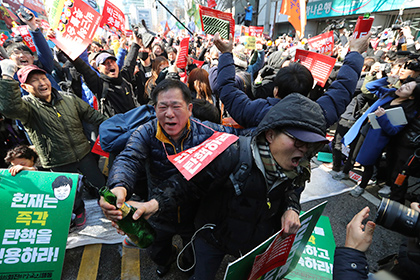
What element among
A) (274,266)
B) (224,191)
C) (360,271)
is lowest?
(274,266)

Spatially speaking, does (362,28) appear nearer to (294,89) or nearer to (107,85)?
(294,89)

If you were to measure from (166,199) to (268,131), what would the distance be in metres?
0.75

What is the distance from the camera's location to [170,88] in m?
1.80

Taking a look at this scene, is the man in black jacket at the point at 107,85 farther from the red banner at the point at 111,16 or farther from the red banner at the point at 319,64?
the red banner at the point at 319,64

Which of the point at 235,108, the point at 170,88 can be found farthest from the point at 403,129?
the point at 170,88

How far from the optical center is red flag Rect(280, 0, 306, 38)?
14.1 feet

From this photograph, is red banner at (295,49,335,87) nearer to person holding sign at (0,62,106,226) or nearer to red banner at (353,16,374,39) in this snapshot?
red banner at (353,16,374,39)

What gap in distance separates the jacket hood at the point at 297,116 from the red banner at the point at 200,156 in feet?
0.79

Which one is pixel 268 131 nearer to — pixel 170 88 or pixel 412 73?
pixel 170 88

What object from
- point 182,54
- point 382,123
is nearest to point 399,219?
point 382,123

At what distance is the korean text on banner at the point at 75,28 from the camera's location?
2.97m

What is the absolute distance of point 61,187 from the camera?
226 centimetres

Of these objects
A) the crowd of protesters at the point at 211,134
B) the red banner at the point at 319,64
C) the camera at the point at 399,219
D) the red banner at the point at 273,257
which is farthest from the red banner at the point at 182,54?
the camera at the point at 399,219

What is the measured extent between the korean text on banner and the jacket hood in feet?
9.72
